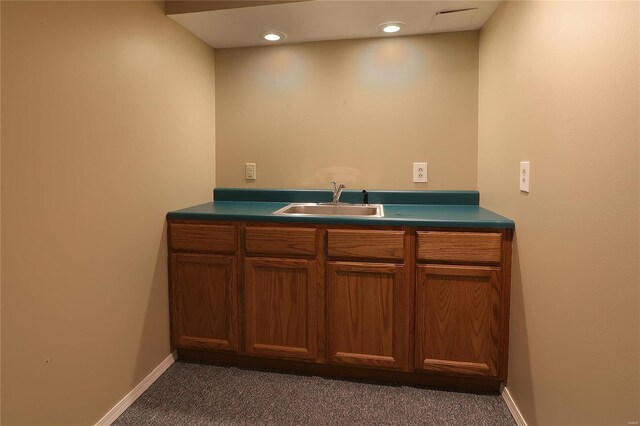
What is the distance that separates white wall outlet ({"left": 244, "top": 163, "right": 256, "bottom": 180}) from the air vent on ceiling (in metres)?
1.37

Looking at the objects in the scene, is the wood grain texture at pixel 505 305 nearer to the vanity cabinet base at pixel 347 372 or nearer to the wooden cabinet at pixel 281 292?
the vanity cabinet base at pixel 347 372

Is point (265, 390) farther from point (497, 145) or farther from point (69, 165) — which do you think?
point (497, 145)

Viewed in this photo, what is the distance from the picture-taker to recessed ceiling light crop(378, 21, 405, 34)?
1923 mm

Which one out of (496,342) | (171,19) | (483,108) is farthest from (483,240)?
(171,19)

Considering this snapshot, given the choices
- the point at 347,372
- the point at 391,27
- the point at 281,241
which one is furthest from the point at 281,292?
the point at 391,27

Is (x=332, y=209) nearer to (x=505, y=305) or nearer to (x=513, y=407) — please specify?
(x=505, y=305)

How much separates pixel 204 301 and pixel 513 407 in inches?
59.8

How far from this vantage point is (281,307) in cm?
177

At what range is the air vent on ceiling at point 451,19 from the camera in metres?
1.79

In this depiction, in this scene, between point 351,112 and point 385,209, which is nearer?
point 385,209

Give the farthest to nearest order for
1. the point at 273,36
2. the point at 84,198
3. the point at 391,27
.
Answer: the point at 273,36 < the point at 391,27 < the point at 84,198

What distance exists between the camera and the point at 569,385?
3.51 ft

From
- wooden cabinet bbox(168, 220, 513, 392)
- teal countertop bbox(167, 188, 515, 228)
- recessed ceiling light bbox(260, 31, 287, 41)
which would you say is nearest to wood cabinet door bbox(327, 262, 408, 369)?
wooden cabinet bbox(168, 220, 513, 392)

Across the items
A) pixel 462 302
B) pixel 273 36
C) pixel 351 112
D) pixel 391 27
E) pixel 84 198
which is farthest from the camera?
pixel 351 112
